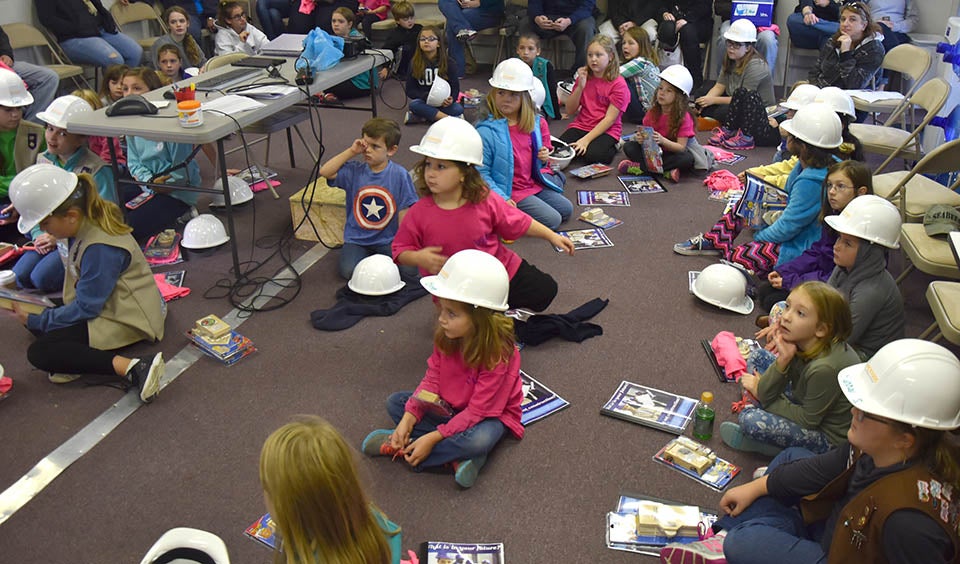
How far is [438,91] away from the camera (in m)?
7.77

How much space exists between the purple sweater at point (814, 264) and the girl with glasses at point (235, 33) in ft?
21.3

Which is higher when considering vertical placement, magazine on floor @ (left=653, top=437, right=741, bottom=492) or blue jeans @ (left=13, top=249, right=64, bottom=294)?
blue jeans @ (left=13, top=249, right=64, bottom=294)

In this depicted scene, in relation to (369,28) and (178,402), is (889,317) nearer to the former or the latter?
(178,402)

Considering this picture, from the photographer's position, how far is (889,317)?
350 cm

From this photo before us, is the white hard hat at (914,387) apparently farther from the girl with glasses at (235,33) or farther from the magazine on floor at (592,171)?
the girl with glasses at (235,33)

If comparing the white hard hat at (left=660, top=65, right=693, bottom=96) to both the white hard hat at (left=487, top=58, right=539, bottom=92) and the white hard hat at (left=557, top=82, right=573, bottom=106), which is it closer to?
the white hard hat at (left=487, top=58, right=539, bottom=92)

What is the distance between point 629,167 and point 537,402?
3.46 metres

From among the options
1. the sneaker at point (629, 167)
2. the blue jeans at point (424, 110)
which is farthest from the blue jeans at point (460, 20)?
the sneaker at point (629, 167)

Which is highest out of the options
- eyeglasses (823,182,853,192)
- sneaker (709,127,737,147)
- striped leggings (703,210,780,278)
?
eyeglasses (823,182,853,192)

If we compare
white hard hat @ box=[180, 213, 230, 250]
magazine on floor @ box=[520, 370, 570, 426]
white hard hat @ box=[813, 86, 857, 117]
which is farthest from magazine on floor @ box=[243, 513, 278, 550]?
white hard hat @ box=[813, 86, 857, 117]

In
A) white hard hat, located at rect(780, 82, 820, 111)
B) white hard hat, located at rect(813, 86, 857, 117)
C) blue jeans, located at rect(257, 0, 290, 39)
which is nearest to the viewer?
white hard hat, located at rect(813, 86, 857, 117)

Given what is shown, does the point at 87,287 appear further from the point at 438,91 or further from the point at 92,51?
the point at 92,51

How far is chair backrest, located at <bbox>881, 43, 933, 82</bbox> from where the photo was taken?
6230 millimetres

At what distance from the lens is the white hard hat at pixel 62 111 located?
4715 mm
